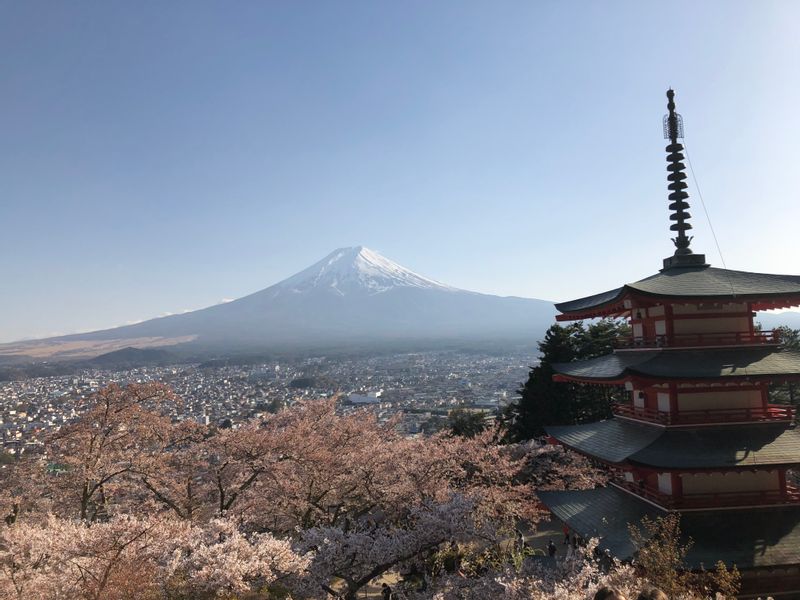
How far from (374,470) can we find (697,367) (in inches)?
340

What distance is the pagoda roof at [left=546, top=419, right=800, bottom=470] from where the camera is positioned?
27.3ft

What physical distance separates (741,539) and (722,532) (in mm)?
261

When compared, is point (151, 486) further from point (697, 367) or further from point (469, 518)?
point (697, 367)

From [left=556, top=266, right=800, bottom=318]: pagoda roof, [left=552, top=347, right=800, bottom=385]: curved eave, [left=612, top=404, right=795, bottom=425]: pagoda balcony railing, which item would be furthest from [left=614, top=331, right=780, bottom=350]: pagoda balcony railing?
[left=612, top=404, right=795, bottom=425]: pagoda balcony railing

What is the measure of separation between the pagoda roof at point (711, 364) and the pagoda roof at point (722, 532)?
7.40 feet

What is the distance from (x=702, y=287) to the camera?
940 centimetres

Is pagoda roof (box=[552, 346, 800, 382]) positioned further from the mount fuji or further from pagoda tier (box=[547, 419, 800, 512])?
the mount fuji

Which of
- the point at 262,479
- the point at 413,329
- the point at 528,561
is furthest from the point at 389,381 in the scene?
the point at 413,329

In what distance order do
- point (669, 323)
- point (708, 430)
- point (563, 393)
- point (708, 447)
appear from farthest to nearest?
point (563, 393) → point (669, 323) → point (708, 430) → point (708, 447)

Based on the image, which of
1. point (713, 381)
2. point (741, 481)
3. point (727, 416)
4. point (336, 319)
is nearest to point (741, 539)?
point (741, 481)

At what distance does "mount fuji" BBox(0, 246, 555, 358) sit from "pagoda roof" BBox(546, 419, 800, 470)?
132806mm

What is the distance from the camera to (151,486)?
13352 mm

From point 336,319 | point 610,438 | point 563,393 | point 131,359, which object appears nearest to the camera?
point 610,438

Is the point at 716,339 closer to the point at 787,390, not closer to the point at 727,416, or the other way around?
the point at 727,416
